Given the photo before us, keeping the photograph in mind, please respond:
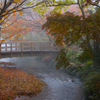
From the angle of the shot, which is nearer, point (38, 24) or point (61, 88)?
point (61, 88)

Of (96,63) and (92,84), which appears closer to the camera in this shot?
(92,84)

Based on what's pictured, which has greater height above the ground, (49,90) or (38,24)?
(38,24)

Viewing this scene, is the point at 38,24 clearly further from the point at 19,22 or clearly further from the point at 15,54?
the point at 15,54

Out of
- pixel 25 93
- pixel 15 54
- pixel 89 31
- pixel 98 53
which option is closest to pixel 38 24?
pixel 15 54

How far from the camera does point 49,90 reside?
27.8 ft

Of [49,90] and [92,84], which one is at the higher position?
[92,84]

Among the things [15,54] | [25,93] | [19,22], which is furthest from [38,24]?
[25,93]

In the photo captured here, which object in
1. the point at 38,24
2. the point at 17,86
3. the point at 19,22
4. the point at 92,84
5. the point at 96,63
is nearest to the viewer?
the point at 92,84

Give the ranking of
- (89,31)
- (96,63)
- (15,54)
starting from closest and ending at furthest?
1. (89,31)
2. (96,63)
3. (15,54)

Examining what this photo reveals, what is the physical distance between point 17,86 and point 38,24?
39.6 ft

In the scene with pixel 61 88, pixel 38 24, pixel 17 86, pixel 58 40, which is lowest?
pixel 61 88

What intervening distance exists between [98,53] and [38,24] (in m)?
11.5

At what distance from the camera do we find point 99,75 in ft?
23.8

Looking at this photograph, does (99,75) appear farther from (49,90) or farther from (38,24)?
(38,24)
